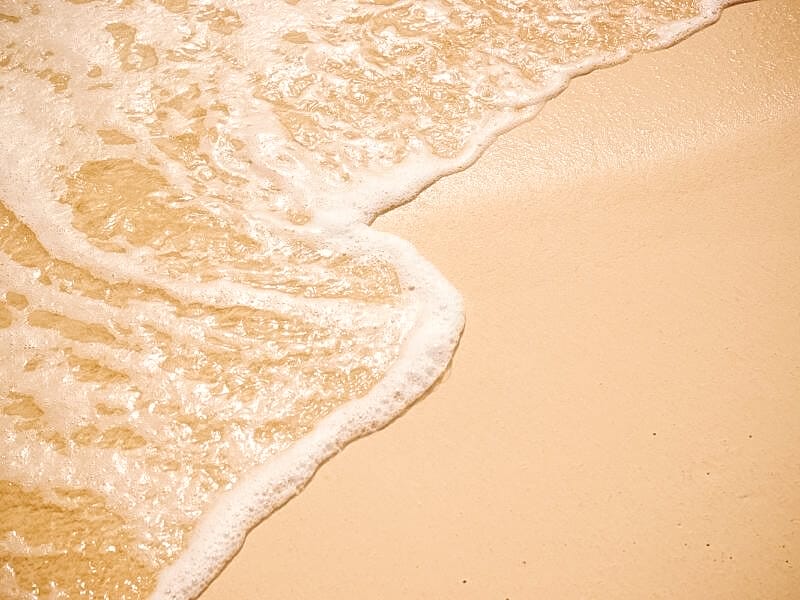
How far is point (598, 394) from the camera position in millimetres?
1734

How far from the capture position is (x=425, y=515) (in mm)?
1596

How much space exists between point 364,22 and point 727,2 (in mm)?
1506

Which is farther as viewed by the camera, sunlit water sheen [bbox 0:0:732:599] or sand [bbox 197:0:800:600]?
sunlit water sheen [bbox 0:0:732:599]

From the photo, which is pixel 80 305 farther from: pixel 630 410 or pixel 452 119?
pixel 630 410

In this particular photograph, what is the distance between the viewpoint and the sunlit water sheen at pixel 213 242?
1.71 m

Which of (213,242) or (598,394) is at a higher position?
(213,242)

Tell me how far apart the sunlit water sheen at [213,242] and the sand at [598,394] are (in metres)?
0.13

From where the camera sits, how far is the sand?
152 centimetres

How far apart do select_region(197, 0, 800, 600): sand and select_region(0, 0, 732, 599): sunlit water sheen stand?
13cm

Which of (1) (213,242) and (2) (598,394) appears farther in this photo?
(1) (213,242)

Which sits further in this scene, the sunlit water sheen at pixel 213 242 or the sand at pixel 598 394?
the sunlit water sheen at pixel 213 242

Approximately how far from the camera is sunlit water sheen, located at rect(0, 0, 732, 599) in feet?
5.60

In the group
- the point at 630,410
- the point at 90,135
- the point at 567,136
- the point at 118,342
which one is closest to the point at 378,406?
the point at 630,410

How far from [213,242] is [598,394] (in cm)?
129
